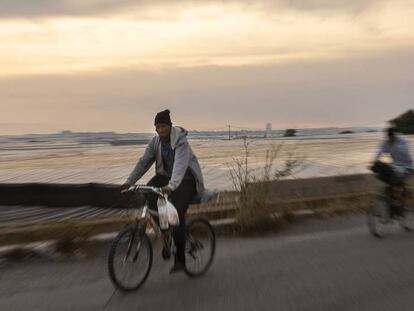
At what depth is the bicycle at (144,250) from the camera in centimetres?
645

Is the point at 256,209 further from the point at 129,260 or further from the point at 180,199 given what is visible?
the point at 129,260

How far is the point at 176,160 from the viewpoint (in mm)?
6828

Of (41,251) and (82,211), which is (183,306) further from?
(82,211)

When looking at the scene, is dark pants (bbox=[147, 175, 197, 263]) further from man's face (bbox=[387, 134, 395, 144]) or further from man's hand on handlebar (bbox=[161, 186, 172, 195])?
man's face (bbox=[387, 134, 395, 144])

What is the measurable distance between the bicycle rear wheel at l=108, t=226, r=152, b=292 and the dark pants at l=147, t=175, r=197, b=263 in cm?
43

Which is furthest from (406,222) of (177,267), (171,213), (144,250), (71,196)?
(71,196)

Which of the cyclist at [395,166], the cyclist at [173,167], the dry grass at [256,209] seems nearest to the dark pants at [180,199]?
the cyclist at [173,167]

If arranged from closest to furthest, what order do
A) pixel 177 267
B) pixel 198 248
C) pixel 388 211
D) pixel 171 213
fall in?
pixel 171 213, pixel 177 267, pixel 198 248, pixel 388 211

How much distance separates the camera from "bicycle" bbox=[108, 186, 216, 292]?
645 cm

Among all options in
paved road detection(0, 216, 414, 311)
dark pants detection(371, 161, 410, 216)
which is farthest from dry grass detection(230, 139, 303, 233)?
dark pants detection(371, 161, 410, 216)

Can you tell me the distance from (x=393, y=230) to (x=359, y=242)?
1.32 metres

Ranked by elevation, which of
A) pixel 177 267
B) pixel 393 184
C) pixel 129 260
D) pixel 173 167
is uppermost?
pixel 173 167

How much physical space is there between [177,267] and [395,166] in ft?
17.2

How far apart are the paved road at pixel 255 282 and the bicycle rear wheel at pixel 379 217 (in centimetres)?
67
